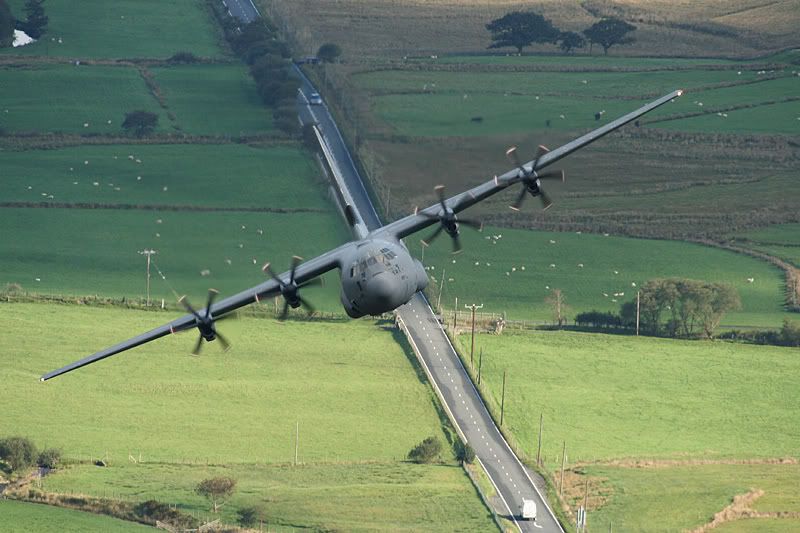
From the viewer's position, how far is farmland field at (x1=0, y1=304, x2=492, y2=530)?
154750 mm

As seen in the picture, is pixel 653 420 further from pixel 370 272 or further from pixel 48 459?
pixel 370 272

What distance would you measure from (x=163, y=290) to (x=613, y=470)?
5584 cm

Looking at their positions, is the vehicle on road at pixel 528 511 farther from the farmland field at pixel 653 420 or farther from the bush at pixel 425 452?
the bush at pixel 425 452

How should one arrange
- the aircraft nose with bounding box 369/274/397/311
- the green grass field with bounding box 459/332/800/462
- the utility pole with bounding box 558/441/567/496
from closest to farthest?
1. the aircraft nose with bounding box 369/274/397/311
2. the utility pole with bounding box 558/441/567/496
3. the green grass field with bounding box 459/332/800/462

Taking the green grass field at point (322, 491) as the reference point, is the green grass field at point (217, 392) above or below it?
above

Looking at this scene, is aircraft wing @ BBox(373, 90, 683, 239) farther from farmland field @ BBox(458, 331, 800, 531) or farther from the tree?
farmland field @ BBox(458, 331, 800, 531)

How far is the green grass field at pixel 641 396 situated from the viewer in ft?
574

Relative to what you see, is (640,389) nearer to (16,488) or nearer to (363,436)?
(363,436)

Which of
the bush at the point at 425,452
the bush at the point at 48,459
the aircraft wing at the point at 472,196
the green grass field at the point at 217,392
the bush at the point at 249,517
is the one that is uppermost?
the aircraft wing at the point at 472,196

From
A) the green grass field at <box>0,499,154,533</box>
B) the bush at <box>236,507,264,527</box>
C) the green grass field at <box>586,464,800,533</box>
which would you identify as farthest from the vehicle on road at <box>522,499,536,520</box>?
the green grass field at <box>0,499,154,533</box>

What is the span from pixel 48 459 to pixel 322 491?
2594 centimetres

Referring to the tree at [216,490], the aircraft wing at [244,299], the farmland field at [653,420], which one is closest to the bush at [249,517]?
the tree at [216,490]

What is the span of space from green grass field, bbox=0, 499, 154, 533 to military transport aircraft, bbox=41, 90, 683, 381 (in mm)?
42515

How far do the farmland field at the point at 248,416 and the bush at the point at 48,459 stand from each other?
6.03 feet
